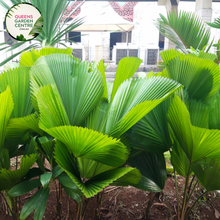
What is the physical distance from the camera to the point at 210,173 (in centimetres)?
53

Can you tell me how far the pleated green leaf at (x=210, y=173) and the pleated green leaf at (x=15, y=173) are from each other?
399 millimetres

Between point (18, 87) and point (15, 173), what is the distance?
8.9 inches

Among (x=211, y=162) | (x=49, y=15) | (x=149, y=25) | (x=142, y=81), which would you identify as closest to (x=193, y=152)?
(x=211, y=162)

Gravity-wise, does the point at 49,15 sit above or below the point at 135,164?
above

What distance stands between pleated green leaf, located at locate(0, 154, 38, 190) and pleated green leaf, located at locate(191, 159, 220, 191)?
1.31 feet

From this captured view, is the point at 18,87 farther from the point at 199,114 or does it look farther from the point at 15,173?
the point at 199,114

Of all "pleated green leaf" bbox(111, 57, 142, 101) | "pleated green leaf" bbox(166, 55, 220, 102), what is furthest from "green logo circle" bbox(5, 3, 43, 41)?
"pleated green leaf" bbox(166, 55, 220, 102)

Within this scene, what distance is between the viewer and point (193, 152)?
49 centimetres

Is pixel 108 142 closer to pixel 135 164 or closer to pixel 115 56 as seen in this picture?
pixel 135 164

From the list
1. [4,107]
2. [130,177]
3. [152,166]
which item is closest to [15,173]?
[4,107]

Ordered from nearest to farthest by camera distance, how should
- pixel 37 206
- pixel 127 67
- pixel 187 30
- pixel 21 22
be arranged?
pixel 37 206 < pixel 127 67 < pixel 21 22 < pixel 187 30

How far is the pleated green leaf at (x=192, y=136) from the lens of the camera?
43cm

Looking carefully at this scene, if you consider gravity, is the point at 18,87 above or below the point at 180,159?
above

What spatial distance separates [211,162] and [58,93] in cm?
40
